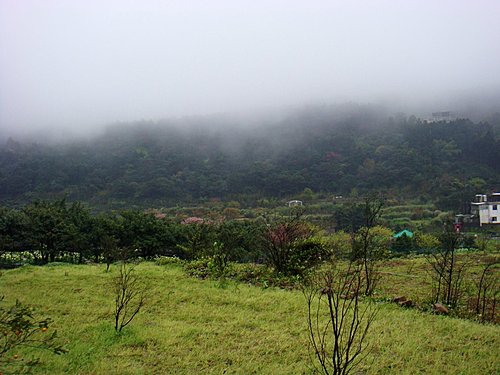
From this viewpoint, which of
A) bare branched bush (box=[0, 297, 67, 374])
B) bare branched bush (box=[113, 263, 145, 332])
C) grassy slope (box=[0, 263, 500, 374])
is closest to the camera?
bare branched bush (box=[0, 297, 67, 374])

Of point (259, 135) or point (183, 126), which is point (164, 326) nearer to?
point (259, 135)

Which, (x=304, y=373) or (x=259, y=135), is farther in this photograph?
(x=259, y=135)

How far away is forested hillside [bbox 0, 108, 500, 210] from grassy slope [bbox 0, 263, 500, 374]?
3601 centimetres

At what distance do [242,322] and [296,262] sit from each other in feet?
14.8

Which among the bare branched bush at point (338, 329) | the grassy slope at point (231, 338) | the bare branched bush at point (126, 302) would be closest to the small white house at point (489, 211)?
the bare branched bush at point (338, 329)

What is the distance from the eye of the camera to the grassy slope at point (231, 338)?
4.66 m

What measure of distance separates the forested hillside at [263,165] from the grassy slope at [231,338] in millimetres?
36007

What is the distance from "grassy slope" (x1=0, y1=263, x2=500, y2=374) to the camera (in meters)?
4.66

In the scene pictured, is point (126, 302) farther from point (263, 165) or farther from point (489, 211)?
point (263, 165)

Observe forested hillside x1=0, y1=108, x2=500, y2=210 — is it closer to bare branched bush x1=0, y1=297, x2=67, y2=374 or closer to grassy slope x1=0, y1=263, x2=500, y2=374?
grassy slope x1=0, y1=263, x2=500, y2=374

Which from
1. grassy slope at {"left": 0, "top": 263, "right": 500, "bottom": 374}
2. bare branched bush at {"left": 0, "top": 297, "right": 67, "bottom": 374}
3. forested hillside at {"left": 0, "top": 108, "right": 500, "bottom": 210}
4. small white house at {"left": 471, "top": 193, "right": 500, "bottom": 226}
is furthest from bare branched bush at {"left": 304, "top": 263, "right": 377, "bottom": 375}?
forested hillside at {"left": 0, "top": 108, "right": 500, "bottom": 210}

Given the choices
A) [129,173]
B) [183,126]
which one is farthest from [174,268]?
[183,126]

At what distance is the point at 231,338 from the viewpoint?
18.4 ft

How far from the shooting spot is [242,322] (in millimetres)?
6309
